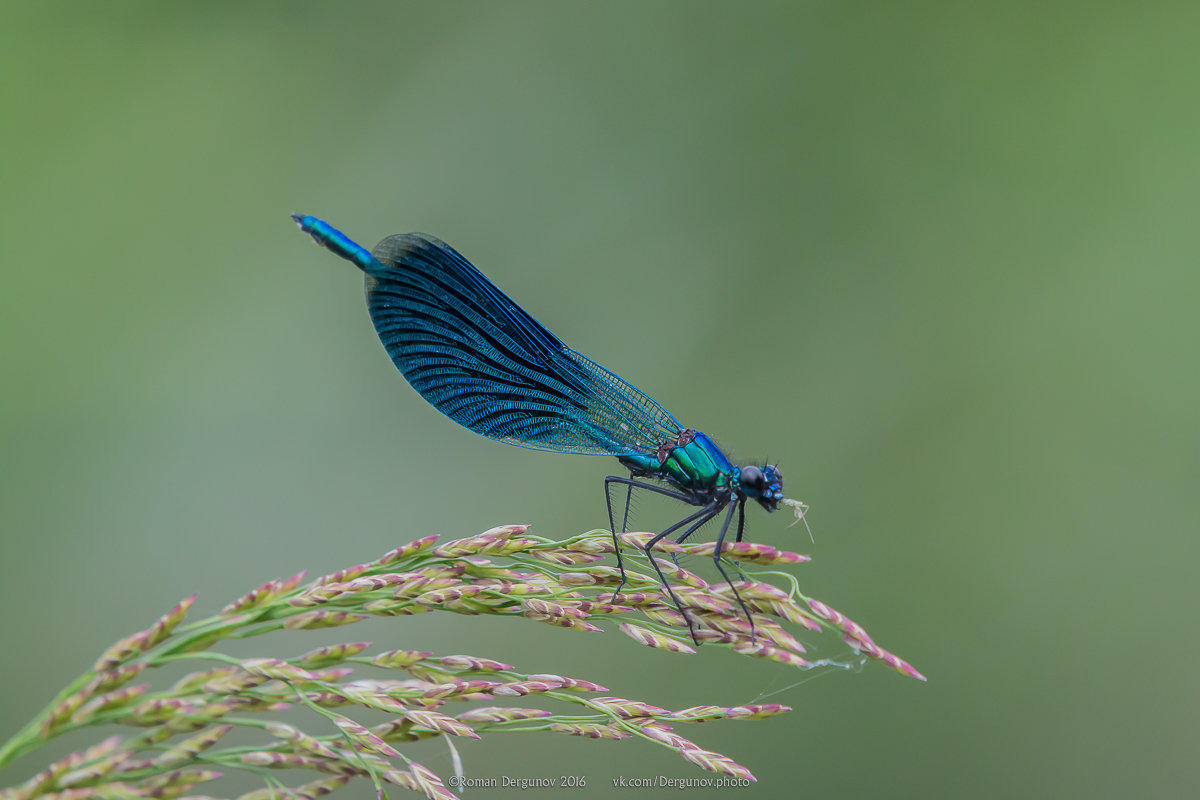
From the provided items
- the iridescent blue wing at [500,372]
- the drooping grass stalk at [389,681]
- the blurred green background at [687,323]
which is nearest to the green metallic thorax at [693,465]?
the iridescent blue wing at [500,372]

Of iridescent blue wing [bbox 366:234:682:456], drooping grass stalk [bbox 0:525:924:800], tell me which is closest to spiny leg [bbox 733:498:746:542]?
iridescent blue wing [bbox 366:234:682:456]

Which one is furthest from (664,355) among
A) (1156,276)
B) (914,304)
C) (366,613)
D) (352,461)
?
(366,613)

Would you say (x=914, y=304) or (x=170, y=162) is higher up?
(x=914, y=304)

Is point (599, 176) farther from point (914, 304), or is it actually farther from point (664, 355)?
point (914, 304)

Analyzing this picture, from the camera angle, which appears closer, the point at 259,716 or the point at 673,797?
the point at 259,716

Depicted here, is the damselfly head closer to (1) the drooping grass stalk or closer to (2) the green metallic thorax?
(2) the green metallic thorax
